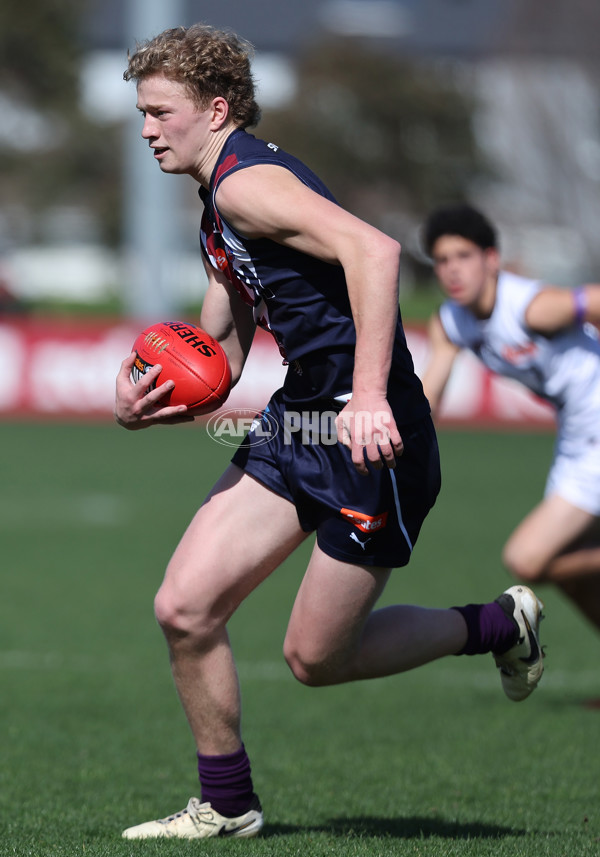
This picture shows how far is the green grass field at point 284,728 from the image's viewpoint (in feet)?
13.6

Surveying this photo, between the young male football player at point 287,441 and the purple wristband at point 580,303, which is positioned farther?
the purple wristband at point 580,303

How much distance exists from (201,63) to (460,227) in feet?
7.47

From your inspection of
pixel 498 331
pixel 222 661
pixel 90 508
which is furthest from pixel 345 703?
pixel 90 508

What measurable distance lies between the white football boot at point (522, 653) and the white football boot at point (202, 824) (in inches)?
37.7

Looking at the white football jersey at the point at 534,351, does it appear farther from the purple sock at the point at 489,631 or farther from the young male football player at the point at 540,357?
the purple sock at the point at 489,631

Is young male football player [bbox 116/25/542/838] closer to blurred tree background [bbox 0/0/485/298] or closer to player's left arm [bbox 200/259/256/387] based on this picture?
player's left arm [bbox 200/259/256/387]

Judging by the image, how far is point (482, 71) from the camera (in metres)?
51.7

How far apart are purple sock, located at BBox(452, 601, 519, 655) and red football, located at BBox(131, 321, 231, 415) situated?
113cm

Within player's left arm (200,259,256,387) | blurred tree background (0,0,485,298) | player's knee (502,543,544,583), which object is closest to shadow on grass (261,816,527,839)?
player's left arm (200,259,256,387)

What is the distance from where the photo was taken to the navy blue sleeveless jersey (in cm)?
366

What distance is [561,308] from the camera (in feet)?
19.1

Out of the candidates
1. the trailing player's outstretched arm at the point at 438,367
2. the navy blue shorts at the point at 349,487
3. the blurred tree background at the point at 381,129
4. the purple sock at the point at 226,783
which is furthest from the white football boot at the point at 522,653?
the blurred tree background at the point at 381,129

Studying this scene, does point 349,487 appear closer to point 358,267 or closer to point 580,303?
point 358,267

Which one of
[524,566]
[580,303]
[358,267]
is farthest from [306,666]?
[580,303]
